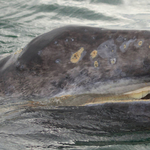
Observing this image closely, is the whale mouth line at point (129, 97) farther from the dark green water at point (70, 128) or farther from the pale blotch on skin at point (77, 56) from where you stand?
the pale blotch on skin at point (77, 56)

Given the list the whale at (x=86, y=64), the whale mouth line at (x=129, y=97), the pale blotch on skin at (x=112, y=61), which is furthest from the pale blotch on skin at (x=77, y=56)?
the whale mouth line at (x=129, y=97)

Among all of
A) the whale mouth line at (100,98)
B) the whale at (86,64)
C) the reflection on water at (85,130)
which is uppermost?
the whale at (86,64)

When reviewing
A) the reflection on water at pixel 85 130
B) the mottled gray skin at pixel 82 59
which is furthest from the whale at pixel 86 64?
the reflection on water at pixel 85 130

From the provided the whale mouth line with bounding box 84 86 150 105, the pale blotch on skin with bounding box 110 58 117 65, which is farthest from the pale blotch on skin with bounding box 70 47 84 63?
the whale mouth line with bounding box 84 86 150 105

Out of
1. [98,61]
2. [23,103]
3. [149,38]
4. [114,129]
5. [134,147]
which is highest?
[149,38]

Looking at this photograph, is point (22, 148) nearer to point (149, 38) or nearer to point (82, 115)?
point (82, 115)

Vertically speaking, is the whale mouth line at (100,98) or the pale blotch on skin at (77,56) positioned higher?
the pale blotch on skin at (77,56)

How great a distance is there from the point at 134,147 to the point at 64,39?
5.26 ft

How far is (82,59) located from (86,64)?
8 centimetres

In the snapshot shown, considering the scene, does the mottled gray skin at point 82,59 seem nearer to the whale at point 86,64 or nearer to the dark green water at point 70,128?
the whale at point 86,64

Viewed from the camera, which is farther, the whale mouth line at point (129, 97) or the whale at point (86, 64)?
the whale at point (86, 64)

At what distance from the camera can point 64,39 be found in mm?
3148

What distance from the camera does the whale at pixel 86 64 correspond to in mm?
3115

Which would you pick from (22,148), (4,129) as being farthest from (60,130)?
(4,129)
